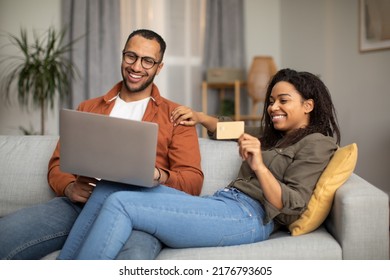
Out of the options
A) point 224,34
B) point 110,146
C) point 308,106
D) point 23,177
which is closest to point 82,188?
point 110,146

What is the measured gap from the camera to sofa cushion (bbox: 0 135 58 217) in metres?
1.79

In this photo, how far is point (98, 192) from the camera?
53.9 inches

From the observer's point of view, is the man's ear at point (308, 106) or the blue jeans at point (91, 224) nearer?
the blue jeans at point (91, 224)

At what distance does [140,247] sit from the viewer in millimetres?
1239

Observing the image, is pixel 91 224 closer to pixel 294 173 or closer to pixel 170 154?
pixel 170 154

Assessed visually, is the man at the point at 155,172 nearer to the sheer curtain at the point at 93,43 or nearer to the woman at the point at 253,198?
the woman at the point at 253,198

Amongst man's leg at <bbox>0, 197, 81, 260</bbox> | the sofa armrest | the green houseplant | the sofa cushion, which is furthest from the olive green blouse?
the green houseplant

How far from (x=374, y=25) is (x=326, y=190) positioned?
8.23 ft

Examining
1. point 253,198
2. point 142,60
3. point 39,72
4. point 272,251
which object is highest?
point 39,72

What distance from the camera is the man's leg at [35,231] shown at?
1396 mm

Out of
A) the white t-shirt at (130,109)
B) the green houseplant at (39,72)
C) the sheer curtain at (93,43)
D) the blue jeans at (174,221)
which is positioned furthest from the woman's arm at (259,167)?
the sheer curtain at (93,43)

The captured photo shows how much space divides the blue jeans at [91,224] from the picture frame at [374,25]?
2697 mm

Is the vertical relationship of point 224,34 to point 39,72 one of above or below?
above
